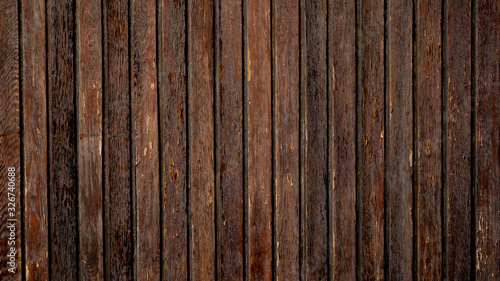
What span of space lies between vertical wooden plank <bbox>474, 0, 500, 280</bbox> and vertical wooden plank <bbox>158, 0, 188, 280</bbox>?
1176mm

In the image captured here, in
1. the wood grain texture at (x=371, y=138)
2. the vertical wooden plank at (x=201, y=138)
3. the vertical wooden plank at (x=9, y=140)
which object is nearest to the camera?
the vertical wooden plank at (x=9, y=140)

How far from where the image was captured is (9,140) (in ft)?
4.05

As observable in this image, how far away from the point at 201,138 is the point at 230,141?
11cm

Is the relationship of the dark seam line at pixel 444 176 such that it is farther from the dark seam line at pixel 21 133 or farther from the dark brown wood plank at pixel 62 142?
the dark seam line at pixel 21 133

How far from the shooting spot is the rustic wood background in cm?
126

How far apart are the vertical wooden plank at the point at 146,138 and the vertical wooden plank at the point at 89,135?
0.39 feet

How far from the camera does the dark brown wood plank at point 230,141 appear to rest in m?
1.35

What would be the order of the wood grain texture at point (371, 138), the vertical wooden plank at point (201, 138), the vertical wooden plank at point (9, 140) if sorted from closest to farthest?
1. the vertical wooden plank at point (9, 140)
2. the vertical wooden plank at point (201, 138)
3. the wood grain texture at point (371, 138)

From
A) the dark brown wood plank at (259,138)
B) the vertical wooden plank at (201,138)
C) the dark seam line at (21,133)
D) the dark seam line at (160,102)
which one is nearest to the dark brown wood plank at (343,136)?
the dark brown wood plank at (259,138)

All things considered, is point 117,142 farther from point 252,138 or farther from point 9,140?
point 252,138

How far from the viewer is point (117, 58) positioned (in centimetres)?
129

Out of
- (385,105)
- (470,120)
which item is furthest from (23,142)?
(470,120)

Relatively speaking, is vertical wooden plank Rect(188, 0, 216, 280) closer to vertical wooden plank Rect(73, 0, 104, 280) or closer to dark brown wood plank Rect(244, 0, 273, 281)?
dark brown wood plank Rect(244, 0, 273, 281)

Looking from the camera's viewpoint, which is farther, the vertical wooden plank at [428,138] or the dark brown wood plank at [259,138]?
the vertical wooden plank at [428,138]
